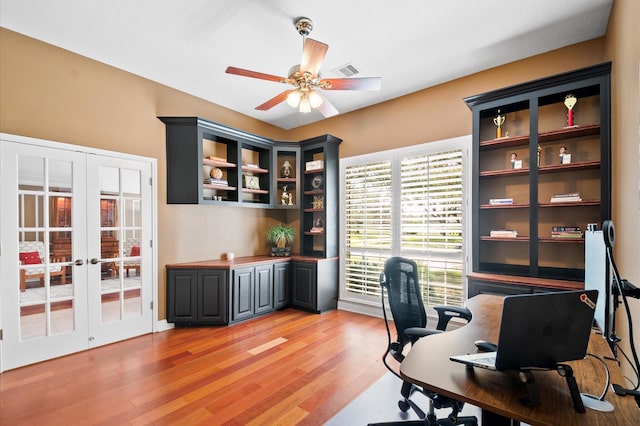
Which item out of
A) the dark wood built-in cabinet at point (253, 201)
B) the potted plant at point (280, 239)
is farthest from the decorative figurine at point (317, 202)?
the potted plant at point (280, 239)

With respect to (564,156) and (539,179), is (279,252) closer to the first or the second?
(539,179)

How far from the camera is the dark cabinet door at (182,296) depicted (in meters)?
4.06

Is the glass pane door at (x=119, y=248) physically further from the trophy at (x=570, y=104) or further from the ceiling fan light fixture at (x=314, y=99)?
the trophy at (x=570, y=104)

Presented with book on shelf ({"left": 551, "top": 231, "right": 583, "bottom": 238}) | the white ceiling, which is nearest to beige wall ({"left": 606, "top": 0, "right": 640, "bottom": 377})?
book on shelf ({"left": 551, "top": 231, "right": 583, "bottom": 238})

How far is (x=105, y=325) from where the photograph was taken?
352cm

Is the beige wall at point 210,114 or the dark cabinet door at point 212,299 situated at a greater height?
the beige wall at point 210,114

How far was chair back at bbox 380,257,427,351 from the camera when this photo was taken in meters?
2.28

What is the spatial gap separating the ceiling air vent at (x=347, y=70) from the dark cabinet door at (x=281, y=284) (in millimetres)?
2918

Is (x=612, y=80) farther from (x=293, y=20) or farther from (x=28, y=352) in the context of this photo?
(x=28, y=352)

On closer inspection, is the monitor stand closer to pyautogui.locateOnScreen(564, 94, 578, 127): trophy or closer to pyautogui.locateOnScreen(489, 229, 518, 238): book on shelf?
pyautogui.locateOnScreen(489, 229, 518, 238): book on shelf

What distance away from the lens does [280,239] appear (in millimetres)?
5230

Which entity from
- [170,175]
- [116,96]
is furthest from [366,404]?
[116,96]

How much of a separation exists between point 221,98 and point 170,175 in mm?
1392

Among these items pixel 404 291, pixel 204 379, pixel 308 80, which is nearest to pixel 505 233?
pixel 404 291
